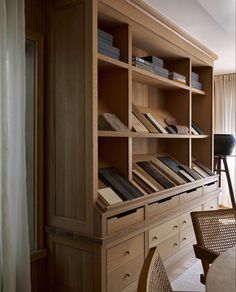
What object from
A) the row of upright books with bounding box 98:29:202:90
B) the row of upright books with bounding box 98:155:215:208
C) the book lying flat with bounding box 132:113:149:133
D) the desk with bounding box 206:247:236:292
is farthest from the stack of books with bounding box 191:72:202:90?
the desk with bounding box 206:247:236:292

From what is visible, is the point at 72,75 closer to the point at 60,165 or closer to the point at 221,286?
the point at 60,165

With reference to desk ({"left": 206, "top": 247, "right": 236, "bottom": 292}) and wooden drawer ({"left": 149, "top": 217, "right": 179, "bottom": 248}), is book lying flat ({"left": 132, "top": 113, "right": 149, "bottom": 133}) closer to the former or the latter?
wooden drawer ({"left": 149, "top": 217, "right": 179, "bottom": 248})

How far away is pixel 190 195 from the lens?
3.06 metres

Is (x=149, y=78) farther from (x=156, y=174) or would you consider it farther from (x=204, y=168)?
(x=204, y=168)

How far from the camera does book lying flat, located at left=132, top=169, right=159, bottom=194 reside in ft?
7.97

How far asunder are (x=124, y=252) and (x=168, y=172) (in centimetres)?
110

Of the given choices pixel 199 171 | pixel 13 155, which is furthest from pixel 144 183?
pixel 199 171

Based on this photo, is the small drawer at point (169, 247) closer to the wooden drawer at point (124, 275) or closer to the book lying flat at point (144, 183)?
the wooden drawer at point (124, 275)

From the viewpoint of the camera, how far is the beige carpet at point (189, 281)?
2508mm

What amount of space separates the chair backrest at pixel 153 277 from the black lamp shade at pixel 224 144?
3364mm

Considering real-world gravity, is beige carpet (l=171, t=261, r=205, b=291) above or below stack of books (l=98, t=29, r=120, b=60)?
below

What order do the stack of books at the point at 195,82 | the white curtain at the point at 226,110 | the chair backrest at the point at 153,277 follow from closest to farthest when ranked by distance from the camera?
1. the chair backrest at the point at 153,277
2. the stack of books at the point at 195,82
3. the white curtain at the point at 226,110

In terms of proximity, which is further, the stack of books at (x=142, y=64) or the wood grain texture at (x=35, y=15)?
the stack of books at (x=142, y=64)

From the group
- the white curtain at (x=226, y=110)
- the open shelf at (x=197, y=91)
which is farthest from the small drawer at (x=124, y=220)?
the white curtain at (x=226, y=110)
